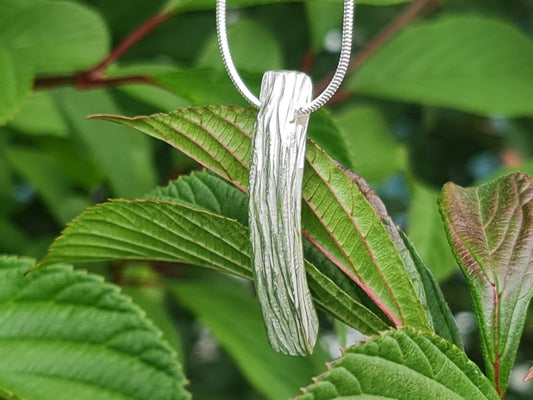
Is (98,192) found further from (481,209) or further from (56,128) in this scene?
(481,209)

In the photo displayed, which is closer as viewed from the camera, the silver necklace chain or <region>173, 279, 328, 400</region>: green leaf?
the silver necklace chain

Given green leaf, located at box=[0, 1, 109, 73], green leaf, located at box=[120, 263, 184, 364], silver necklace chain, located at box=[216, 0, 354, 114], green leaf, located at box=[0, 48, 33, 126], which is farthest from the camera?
green leaf, located at box=[120, 263, 184, 364]

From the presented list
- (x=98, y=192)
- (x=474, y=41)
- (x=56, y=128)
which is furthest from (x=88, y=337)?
(x=98, y=192)

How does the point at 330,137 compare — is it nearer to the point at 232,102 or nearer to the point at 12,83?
the point at 232,102

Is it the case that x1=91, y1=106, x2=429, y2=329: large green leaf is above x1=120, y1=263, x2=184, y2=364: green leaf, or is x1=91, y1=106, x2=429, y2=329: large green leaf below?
below

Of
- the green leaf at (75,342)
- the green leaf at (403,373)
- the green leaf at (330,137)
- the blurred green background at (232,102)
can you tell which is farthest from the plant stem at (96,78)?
the green leaf at (403,373)

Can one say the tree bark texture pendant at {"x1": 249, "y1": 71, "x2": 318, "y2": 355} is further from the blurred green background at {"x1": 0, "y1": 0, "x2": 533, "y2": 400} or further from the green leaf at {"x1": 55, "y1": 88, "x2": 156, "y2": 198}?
the green leaf at {"x1": 55, "y1": 88, "x2": 156, "y2": 198}

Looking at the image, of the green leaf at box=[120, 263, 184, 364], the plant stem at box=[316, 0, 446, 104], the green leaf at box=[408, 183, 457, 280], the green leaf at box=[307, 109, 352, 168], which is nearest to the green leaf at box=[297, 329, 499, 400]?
the green leaf at box=[307, 109, 352, 168]
